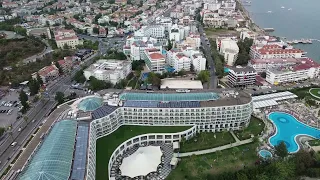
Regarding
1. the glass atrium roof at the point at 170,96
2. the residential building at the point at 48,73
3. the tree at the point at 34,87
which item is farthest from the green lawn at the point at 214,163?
the residential building at the point at 48,73

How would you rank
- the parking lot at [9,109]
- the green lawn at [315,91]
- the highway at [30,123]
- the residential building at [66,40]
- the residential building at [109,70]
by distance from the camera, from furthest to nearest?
1. the residential building at [66,40]
2. the residential building at [109,70]
3. the green lawn at [315,91]
4. the parking lot at [9,109]
5. the highway at [30,123]

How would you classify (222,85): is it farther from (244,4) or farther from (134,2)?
(244,4)

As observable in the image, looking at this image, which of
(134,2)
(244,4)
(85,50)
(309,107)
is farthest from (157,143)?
(244,4)

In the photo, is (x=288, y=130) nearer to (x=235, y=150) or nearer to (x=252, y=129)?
(x=252, y=129)

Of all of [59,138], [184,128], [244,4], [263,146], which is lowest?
[263,146]

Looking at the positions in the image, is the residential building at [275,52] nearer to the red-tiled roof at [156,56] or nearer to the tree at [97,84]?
the red-tiled roof at [156,56]

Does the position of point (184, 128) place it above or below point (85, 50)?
below
